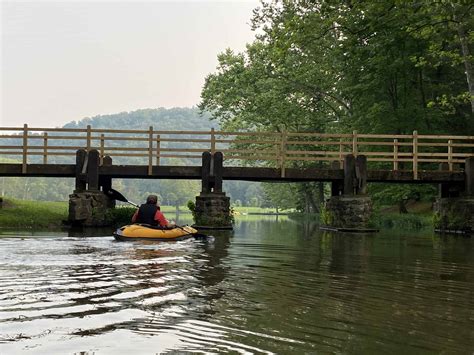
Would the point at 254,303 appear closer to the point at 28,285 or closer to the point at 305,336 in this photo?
the point at 305,336

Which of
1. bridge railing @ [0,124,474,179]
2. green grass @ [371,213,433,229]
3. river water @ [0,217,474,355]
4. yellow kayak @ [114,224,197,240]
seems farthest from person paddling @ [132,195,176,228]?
green grass @ [371,213,433,229]

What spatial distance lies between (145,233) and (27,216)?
31.4ft

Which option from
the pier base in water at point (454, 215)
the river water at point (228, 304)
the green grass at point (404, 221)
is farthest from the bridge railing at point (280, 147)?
the river water at point (228, 304)

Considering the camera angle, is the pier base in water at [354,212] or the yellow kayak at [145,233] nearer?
the yellow kayak at [145,233]

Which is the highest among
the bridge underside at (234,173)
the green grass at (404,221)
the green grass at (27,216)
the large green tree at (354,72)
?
the large green tree at (354,72)

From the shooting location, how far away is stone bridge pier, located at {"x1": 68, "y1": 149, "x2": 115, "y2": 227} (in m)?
20.6

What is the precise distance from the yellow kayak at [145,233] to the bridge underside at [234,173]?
287 inches

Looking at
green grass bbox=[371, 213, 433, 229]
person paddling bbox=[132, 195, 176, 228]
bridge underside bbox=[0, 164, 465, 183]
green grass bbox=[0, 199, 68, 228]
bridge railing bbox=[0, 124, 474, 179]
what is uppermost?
bridge railing bbox=[0, 124, 474, 179]

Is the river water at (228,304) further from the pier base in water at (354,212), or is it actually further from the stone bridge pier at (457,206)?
the stone bridge pier at (457,206)

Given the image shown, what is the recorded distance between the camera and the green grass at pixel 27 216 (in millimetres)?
20484

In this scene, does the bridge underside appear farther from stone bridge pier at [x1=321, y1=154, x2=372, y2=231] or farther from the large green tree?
the large green tree

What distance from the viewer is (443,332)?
188 inches

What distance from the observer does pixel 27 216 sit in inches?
840

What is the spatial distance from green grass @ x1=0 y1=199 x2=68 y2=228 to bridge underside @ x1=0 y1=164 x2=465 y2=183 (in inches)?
62.6
